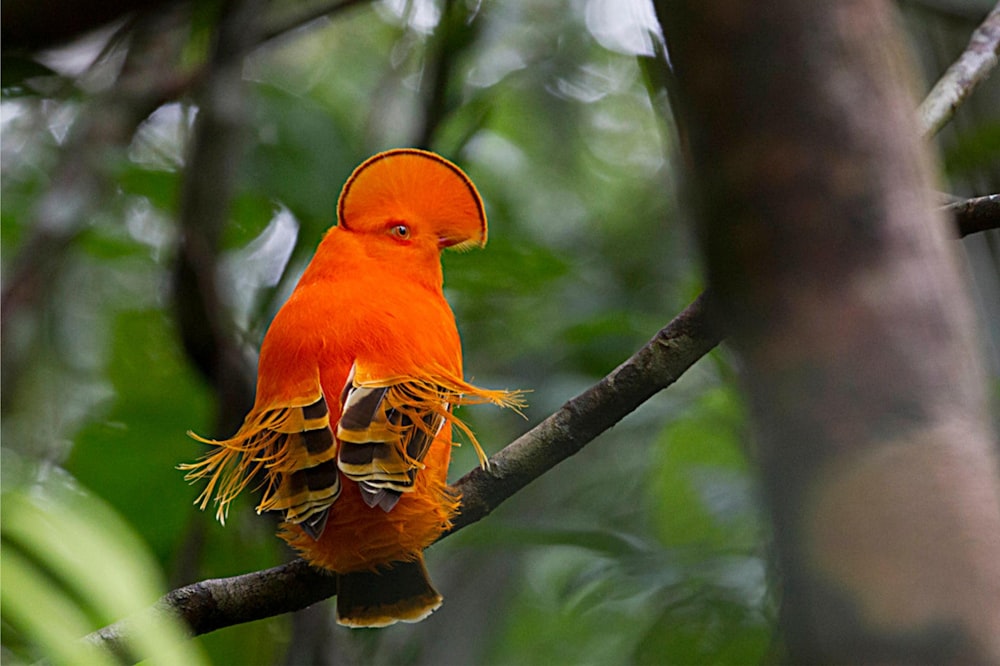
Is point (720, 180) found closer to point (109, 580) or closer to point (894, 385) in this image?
point (894, 385)

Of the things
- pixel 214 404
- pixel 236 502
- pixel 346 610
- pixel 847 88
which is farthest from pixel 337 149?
pixel 847 88

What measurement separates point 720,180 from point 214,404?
1826 millimetres

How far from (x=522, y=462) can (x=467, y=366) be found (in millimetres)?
1529

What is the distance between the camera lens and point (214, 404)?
85.0 inches

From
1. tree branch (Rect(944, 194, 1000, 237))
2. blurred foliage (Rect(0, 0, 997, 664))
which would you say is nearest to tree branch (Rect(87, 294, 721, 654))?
tree branch (Rect(944, 194, 1000, 237))

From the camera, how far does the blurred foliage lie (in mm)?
2146

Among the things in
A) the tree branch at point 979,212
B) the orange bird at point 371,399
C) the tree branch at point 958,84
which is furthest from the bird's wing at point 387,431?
the tree branch at point 958,84

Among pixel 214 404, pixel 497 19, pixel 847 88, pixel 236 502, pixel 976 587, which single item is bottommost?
pixel 236 502

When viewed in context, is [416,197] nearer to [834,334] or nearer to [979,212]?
[979,212]

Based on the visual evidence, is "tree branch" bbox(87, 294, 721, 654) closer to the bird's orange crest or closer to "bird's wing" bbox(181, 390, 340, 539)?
"bird's wing" bbox(181, 390, 340, 539)

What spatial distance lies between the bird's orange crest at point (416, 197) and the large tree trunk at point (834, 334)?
1.02 meters

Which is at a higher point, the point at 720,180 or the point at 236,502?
the point at 720,180

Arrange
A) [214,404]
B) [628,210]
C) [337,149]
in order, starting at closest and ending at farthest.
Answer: [214,404] < [337,149] < [628,210]

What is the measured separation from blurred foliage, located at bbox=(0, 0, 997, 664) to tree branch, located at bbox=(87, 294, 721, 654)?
0.47 metres
